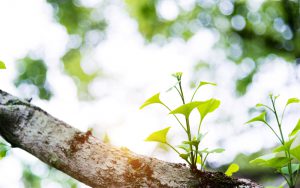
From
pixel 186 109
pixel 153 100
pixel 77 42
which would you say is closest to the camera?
pixel 186 109

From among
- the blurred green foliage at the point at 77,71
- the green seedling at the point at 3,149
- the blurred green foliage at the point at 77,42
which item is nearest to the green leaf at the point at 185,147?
the green seedling at the point at 3,149

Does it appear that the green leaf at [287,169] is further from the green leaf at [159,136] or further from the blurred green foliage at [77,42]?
the blurred green foliage at [77,42]

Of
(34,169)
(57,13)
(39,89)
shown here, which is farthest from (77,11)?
(34,169)

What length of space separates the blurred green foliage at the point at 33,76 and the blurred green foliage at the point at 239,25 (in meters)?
2.24

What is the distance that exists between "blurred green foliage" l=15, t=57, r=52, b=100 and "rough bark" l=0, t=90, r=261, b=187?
227 inches

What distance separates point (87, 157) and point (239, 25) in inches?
239

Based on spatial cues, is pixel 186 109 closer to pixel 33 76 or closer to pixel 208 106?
pixel 208 106

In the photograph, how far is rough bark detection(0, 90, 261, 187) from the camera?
79 centimetres

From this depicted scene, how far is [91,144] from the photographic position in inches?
34.1

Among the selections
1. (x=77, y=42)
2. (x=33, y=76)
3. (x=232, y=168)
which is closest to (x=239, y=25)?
(x=77, y=42)

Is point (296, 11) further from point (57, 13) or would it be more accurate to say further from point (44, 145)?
point (44, 145)

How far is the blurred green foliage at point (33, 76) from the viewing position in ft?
21.0

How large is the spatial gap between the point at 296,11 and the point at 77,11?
4.06 m

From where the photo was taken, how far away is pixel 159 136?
834 mm
